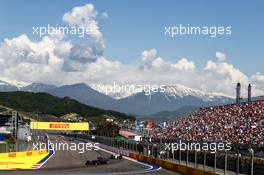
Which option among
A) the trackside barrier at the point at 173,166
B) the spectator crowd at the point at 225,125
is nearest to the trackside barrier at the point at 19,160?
the trackside barrier at the point at 173,166

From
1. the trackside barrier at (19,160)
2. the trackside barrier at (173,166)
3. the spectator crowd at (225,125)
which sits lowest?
the trackside barrier at (19,160)

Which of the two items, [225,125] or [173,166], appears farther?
[225,125]

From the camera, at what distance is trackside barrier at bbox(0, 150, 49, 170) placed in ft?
159

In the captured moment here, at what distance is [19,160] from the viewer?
54688 mm

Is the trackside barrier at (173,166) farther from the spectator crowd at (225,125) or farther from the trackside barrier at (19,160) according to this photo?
the trackside barrier at (19,160)

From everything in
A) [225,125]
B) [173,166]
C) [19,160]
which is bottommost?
[19,160]

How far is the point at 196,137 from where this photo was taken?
66.6 m

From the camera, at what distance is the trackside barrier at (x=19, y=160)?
48525 millimetres

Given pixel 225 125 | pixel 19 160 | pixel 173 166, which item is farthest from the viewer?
pixel 225 125

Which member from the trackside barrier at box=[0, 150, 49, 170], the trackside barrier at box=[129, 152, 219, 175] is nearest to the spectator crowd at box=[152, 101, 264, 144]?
the trackside barrier at box=[129, 152, 219, 175]

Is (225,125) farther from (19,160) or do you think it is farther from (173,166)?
(173,166)

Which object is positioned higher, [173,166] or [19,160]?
[173,166]

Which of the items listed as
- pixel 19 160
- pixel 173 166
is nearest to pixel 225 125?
pixel 19 160

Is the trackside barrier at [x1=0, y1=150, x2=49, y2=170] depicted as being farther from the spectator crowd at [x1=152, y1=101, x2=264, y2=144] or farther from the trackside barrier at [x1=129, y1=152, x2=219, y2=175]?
the spectator crowd at [x1=152, y1=101, x2=264, y2=144]
